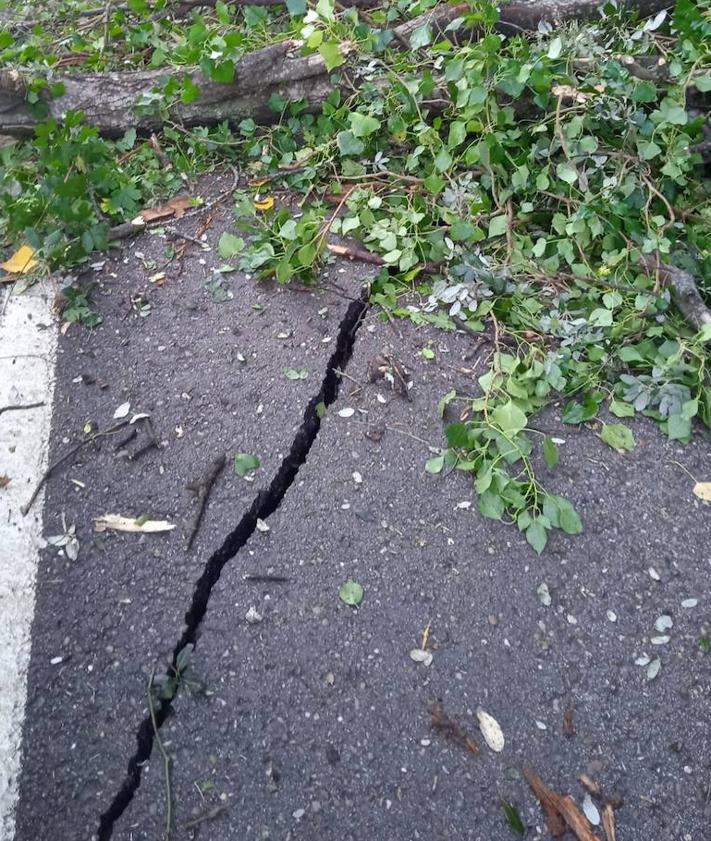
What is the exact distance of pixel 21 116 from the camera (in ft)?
9.70

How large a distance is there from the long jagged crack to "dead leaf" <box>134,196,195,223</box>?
0.93 metres

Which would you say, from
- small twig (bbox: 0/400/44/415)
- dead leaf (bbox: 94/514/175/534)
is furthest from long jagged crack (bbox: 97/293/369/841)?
small twig (bbox: 0/400/44/415)

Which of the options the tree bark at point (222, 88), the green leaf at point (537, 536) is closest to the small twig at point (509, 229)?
the tree bark at point (222, 88)

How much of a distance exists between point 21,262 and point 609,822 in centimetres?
265

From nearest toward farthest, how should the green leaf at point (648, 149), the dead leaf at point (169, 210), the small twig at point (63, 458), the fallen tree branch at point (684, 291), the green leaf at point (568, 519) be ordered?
the green leaf at point (568, 519)
the small twig at point (63, 458)
the fallen tree branch at point (684, 291)
the green leaf at point (648, 149)
the dead leaf at point (169, 210)

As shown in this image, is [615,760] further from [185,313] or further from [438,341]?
[185,313]

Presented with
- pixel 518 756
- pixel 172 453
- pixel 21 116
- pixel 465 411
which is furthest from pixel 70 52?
pixel 518 756

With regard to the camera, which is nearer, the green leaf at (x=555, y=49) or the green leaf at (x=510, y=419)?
the green leaf at (x=510, y=419)

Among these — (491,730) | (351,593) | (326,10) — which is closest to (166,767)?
(351,593)

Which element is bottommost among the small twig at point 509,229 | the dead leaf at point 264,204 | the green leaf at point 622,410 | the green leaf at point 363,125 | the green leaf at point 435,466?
the green leaf at point 435,466

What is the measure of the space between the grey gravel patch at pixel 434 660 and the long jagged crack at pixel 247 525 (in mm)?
33

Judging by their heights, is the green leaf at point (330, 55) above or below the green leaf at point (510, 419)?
above

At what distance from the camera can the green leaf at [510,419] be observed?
6.61ft

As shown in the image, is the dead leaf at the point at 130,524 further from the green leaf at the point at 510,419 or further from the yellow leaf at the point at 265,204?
the yellow leaf at the point at 265,204
